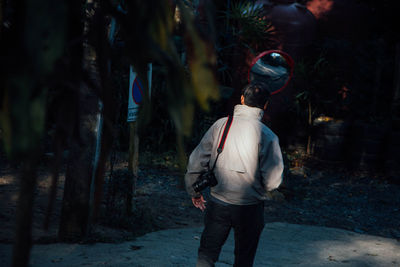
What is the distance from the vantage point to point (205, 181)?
110 inches

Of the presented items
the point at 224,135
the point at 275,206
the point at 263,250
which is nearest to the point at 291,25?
the point at 275,206

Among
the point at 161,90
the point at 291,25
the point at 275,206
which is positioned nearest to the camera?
the point at 275,206

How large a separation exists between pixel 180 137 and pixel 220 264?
126 inches

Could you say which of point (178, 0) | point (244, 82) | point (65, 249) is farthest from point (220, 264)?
point (244, 82)

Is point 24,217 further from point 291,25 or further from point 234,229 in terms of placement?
point 291,25

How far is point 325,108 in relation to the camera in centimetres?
1038

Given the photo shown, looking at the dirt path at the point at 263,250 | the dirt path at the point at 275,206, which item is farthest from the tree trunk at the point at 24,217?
the dirt path at the point at 275,206

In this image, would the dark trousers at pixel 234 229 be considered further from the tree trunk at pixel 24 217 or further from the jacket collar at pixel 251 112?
the tree trunk at pixel 24 217

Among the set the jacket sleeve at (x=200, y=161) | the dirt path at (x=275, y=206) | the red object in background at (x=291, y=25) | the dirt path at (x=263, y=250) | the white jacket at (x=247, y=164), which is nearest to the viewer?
the white jacket at (x=247, y=164)

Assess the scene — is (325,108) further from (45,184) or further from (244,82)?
(45,184)

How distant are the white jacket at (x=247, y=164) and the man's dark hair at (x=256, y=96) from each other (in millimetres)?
34

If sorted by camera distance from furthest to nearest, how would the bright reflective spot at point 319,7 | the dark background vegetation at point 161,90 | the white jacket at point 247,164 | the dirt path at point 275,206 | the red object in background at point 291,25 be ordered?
1. the bright reflective spot at point 319,7
2. the red object in background at point 291,25
3. the dirt path at point 275,206
4. the white jacket at point 247,164
5. the dark background vegetation at point 161,90

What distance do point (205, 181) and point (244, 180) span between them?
245 millimetres

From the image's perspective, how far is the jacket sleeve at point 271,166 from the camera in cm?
274
